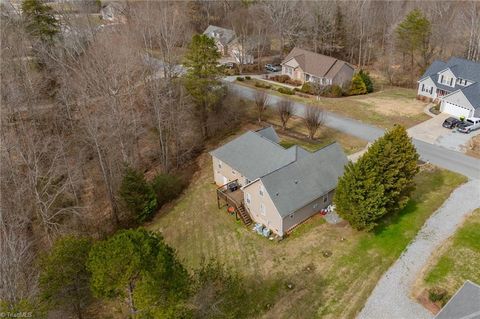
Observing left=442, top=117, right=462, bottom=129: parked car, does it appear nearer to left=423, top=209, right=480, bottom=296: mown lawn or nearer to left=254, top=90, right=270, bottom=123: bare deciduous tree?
left=423, top=209, right=480, bottom=296: mown lawn

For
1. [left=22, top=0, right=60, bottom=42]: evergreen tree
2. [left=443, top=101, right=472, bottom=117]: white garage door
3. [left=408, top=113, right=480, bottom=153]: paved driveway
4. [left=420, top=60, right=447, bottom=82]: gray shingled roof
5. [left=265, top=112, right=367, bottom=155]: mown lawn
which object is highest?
[left=22, top=0, right=60, bottom=42]: evergreen tree

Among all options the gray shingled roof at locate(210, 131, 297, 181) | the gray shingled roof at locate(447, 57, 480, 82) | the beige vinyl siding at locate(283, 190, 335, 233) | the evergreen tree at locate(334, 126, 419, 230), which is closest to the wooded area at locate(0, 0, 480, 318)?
the gray shingled roof at locate(210, 131, 297, 181)

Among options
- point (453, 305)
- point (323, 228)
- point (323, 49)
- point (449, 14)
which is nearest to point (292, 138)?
point (323, 228)

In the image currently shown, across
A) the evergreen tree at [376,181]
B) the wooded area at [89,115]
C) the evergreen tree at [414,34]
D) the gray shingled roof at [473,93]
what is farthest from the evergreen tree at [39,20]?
the gray shingled roof at [473,93]

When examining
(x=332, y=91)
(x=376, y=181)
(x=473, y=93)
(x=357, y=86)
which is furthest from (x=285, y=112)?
(x=473, y=93)

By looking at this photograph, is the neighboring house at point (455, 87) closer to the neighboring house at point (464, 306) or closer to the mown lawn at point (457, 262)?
the mown lawn at point (457, 262)

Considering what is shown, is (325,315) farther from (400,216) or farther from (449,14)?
(449,14)
